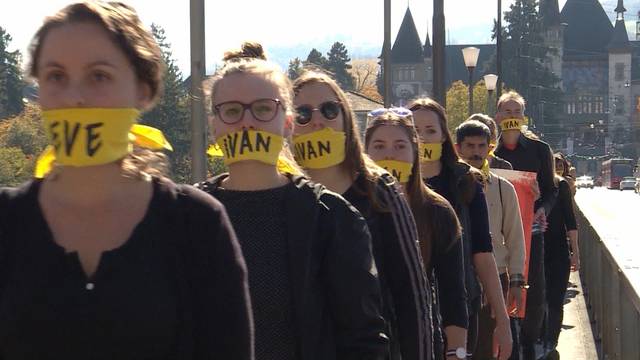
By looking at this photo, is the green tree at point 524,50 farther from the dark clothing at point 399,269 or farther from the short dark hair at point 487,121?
the dark clothing at point 399,269

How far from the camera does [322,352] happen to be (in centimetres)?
359

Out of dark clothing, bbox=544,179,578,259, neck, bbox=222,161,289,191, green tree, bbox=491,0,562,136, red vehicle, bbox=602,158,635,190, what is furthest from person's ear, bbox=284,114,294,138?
red vehicle, bbox=602,158,635,190

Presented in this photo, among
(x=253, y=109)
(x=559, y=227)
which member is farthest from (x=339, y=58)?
(x=253, y=109)

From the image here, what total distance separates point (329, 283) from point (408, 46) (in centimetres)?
15982

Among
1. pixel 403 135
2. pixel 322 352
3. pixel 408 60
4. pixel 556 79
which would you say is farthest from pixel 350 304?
pixel 408 60

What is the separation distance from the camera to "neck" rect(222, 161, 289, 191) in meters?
3.81

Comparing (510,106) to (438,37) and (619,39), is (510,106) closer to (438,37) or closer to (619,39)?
(438,37)

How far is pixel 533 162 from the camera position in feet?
34.7

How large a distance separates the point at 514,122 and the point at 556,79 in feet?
377

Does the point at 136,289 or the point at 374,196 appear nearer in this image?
the point at 136,289

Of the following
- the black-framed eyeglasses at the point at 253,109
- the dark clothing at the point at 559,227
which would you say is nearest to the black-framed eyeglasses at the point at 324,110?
the black-framed eyeglasses at the point at 253,109

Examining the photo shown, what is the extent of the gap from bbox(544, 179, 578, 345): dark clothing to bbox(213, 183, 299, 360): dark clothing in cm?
795

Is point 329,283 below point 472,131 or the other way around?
below

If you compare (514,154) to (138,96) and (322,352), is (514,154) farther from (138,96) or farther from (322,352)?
(138,96)
